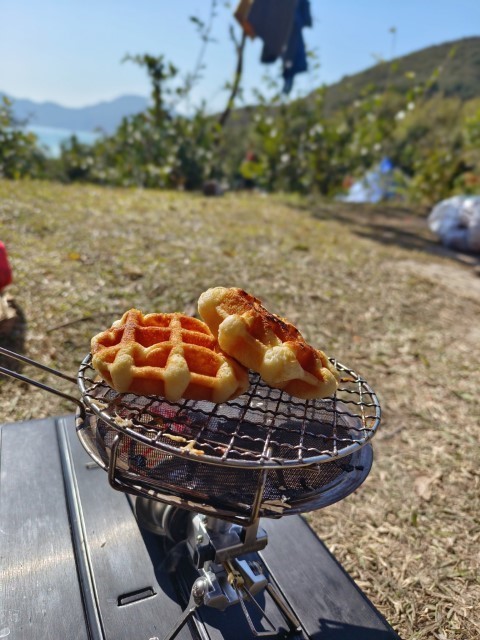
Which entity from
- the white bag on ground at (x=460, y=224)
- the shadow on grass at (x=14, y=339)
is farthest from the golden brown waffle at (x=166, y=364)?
the white bag on ground at (x=460, y=224)

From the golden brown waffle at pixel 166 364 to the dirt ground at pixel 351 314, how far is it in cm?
154

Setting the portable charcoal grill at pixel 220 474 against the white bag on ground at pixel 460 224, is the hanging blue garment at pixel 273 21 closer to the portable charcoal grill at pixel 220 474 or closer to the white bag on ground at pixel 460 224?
the white bag on ground at pixel 460 224

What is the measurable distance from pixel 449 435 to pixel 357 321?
169 cm

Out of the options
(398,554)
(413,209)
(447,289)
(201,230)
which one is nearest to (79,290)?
(201,230)

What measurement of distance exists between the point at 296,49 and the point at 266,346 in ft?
33.5

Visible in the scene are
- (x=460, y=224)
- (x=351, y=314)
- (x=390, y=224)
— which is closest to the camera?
(x=351, y=314)

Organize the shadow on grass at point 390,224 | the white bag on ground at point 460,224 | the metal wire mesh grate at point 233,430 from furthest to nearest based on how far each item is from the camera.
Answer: the white bag on ground at point 460,224
the shadow on grass at point 390,224
the metal wire mesh grate at point 233,430

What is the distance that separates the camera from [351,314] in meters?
5.09

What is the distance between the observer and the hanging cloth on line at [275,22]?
8656 millimetres

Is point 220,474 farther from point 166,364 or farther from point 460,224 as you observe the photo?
point 460,224

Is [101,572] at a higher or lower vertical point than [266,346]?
lower

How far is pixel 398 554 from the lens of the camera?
2604 mm

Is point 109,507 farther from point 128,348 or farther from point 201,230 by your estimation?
point 201,230

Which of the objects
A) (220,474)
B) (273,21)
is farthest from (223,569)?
(273,21)
